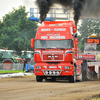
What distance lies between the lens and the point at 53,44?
16469 mm

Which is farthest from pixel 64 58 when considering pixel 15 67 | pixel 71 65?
pixel 15 67

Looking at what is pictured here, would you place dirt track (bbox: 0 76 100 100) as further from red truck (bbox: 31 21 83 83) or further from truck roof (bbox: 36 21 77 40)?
truck roof (bbox: 36 21 77 40)

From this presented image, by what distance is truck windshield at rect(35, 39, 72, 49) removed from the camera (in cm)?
1636

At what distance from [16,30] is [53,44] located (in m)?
50.2

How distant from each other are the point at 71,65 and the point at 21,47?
5019cm

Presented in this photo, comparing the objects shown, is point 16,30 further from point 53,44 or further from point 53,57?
point 53,57

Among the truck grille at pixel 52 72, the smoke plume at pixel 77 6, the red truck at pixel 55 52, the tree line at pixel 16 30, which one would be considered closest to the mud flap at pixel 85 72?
the red truck at pixel 55 52

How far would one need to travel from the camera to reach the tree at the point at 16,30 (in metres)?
65.8

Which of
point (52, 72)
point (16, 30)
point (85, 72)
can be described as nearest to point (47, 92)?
point (52, 72)

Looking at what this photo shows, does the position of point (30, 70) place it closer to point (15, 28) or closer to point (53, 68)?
point (53, 68)

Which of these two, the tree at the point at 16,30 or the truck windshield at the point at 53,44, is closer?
the truck windshield at the point at 53,44

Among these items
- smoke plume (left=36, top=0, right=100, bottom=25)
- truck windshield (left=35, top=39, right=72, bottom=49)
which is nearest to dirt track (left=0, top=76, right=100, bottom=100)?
truck windshield (left=35, top=39, right=72, bottom=49)

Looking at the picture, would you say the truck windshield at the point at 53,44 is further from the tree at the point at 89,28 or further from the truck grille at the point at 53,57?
the tree at the point at 89,28

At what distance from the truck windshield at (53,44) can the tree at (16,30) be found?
158 ft
